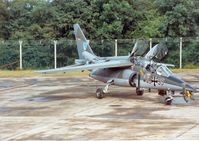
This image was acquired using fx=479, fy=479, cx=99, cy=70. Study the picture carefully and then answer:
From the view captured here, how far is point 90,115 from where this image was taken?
46.5ft

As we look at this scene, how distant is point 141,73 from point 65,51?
18.6m

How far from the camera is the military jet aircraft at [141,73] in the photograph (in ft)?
53.4

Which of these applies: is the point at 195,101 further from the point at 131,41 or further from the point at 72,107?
the point at 131,41

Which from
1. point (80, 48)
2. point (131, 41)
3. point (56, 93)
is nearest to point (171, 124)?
point (56, 93)

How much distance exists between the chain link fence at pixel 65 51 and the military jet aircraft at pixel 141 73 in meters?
15.3

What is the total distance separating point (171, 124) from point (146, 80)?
4837mm

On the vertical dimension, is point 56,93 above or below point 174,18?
below

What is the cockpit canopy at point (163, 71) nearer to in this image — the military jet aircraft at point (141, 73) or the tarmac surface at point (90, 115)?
the military jet aircraft at point (141, 73)

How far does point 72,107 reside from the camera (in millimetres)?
15922

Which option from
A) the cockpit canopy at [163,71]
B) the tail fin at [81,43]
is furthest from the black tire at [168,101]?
the tail fin at [81,43]

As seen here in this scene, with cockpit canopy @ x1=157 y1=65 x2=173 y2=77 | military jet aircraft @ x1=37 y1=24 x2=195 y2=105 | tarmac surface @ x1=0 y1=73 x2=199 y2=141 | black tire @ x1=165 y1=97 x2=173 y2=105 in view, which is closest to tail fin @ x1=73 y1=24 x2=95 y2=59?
tarmac surface @ x1=0 y1=73 x2=199 y2=141

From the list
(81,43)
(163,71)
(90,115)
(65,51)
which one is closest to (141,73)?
(163,71)

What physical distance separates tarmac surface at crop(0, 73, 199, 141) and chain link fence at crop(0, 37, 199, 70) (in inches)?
528

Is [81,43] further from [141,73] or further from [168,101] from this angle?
[168,101]
